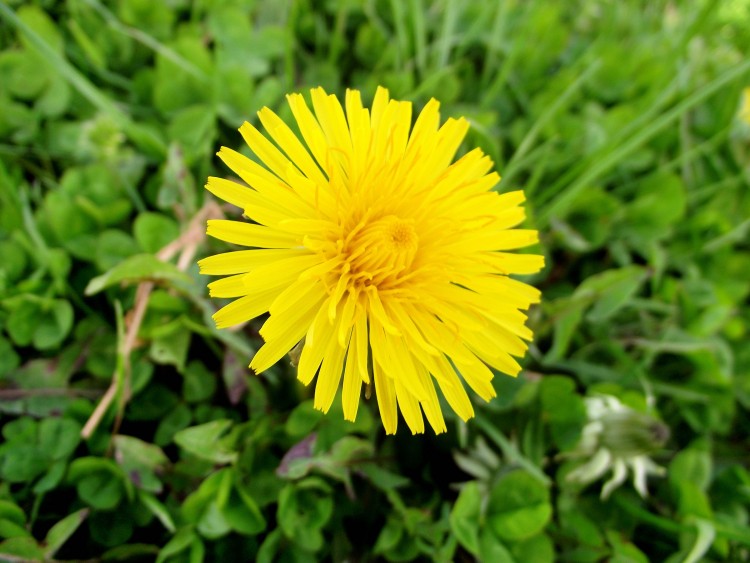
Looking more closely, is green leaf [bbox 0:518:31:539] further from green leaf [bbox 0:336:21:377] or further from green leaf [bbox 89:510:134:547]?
green leaf [bbox 0:336:21:377]

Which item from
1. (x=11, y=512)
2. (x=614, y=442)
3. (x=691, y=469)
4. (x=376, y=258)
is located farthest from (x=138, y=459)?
(x=691, y=469)

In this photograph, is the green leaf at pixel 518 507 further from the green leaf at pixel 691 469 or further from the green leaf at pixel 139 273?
the green leaf at pixel 139 273

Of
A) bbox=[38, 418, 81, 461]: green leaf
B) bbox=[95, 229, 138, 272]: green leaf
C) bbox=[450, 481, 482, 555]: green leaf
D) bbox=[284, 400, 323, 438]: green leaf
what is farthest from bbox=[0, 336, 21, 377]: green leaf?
bbox=[450, 481, 482, 555]: green leaf

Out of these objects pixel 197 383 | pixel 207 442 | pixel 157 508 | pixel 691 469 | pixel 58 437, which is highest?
pixel 197 383

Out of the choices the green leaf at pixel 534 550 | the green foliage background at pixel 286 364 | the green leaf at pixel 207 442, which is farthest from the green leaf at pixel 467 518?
the green leaf at pixel 207 442

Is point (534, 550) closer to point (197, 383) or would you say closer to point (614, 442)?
point (614, 442)
